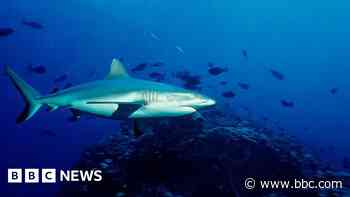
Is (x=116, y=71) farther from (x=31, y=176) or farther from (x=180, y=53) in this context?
(x=180, y=53)

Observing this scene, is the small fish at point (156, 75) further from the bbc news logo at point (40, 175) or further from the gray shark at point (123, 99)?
the gray shark at point (123, 99)

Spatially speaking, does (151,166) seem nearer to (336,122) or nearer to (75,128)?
(75,128)

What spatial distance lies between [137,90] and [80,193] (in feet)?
16.7

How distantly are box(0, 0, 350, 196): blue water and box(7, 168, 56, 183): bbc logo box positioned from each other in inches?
242

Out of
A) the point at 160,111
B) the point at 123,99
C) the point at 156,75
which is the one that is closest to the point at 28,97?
the point at 123,99

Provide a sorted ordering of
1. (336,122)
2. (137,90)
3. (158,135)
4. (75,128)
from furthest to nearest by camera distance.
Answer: (336,122) < (75,128) < (158,135) < (137,90)

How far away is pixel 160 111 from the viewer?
4.33m

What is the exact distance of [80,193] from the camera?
8461 mm

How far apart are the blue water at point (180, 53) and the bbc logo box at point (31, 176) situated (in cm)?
615

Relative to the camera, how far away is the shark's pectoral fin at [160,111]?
13.9ft

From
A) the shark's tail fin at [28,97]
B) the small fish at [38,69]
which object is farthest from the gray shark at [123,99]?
the small fish at [38,69]

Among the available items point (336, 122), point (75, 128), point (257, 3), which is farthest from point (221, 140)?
point (257, 3)

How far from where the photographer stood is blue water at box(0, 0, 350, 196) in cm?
5784

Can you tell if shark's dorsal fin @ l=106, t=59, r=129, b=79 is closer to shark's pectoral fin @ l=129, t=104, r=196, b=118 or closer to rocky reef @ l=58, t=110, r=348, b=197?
shark's pectoral fin @ l=129, t=104, r=196, b=118
